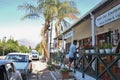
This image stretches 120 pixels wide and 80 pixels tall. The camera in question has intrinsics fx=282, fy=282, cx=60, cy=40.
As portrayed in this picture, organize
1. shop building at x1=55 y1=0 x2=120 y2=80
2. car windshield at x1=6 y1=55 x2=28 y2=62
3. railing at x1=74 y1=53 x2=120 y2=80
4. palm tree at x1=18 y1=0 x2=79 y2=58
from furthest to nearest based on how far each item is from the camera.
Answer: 1. palm tree at x1=18 y1=0 x2=79 y2=58
2. car windshield at x1=6 y1=55 x2=28 y2=62
3. shop building at x1=55 y1=0 x2=120 y2=80
4. railing at x1=74 y1=53 x2=120 y2=80

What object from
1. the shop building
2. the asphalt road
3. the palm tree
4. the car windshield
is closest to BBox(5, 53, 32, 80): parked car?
the car windshield

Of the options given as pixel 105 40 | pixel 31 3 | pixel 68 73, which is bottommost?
pixel 68 73

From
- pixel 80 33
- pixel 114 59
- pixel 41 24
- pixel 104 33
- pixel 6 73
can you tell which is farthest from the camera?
pixel 41 24

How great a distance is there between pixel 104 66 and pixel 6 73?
297 cm

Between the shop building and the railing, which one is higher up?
the shop building

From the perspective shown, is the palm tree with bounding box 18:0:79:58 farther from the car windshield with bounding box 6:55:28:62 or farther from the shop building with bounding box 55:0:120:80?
the car windshield with bounding box 6:55:28:62

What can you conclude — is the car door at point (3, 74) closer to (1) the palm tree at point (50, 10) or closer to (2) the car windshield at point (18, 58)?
(2) the car windshield at point (18, 58)

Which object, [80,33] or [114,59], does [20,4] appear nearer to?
[80,33]

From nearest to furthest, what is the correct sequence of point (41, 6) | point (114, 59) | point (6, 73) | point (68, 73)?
point (6, 73) → point (114, 59) → point (68, 73) → point (41, 6)

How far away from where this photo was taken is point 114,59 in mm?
7859

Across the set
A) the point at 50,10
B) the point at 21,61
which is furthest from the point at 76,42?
the point at 50,10

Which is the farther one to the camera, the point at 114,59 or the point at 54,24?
the point at 54,24

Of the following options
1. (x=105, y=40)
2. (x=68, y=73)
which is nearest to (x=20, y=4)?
(x=105, y=40)

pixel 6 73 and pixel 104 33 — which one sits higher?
pixel 104 33
